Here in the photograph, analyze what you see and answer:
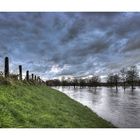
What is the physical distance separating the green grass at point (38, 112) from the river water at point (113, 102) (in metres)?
0.24

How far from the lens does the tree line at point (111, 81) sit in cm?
721

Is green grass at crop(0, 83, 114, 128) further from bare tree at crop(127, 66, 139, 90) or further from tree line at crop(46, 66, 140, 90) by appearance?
bare tree at crop(127, 66, 139, 90)

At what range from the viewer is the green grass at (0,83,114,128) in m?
6.27

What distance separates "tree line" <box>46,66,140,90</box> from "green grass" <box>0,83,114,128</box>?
415 millimetres

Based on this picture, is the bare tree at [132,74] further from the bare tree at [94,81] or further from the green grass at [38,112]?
the green grass at [38,112]

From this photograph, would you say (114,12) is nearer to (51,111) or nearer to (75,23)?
(75,23)

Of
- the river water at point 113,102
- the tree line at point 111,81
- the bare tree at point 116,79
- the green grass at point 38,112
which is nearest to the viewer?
the green grass at point 38,112

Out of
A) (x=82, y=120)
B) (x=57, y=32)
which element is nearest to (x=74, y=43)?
(x=57, y=32)

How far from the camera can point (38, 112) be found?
6.80m

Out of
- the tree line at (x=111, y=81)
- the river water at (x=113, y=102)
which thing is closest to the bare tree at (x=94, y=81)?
the tree line at (x=111, y=81)

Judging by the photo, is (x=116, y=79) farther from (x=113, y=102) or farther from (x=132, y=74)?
(x=113, y=102)

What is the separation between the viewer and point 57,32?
712 cm

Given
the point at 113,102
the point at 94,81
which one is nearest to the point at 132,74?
the point at 94,81
